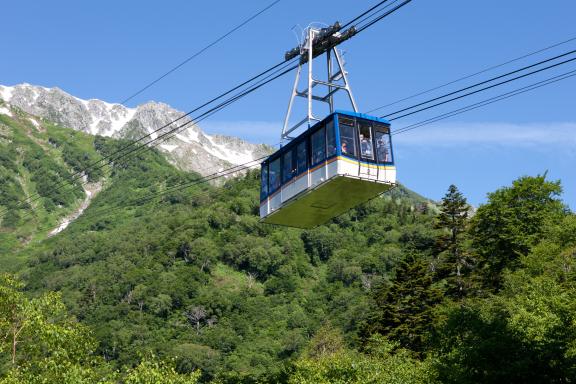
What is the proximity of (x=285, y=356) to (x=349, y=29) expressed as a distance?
116 m

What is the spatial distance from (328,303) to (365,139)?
13880 centimetres

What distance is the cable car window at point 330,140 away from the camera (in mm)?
24875

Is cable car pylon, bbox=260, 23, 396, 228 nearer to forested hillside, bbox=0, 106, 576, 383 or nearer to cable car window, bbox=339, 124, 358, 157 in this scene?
cable car window, bbox=339, 124, 358, 157

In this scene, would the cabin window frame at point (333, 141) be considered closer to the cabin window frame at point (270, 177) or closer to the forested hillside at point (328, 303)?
the cabin window frame at point (270, 177)

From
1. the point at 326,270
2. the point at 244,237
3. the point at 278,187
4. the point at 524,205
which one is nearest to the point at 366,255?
the point at 326,270

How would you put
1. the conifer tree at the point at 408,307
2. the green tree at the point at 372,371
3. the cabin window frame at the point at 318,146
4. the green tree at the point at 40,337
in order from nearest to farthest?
the cabin window frame at the point at 318,146 → the green tree at the point at 40,337 → the green tree at the point at 372,371 → the conifer tree at the point at 408,307

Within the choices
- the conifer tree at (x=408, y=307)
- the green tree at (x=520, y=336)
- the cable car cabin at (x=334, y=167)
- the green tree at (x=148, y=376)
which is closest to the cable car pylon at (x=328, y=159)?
the cable car cabin at (x=334, y=167)

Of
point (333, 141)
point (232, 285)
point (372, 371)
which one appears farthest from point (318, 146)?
point (232, 285)

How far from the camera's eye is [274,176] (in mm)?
28469

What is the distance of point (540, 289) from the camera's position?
46562 mm

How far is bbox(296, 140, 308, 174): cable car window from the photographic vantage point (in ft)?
86.2

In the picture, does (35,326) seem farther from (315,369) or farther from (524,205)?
(524,205)

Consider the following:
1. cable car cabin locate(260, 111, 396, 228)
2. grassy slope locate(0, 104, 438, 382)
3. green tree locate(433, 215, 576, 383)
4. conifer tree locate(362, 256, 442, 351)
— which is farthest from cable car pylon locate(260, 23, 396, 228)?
grassy slope locate(0, 104, 438, 382)

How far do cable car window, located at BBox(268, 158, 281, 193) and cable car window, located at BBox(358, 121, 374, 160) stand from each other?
164 inches
